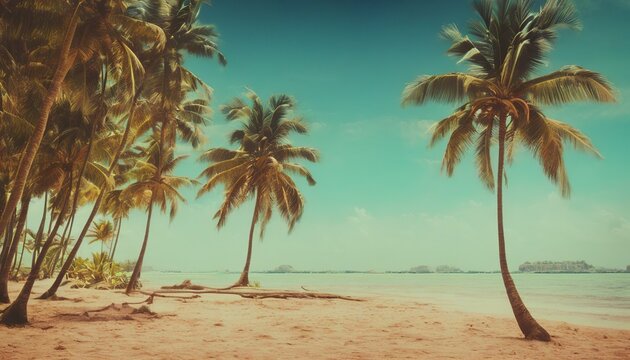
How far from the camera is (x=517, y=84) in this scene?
8820 mm

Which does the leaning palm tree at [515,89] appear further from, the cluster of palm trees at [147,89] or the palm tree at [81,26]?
the palm tree at [81,26]

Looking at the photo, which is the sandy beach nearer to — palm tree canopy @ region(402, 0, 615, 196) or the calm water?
palm tree canopy @ region(402, 0, 615, 196)

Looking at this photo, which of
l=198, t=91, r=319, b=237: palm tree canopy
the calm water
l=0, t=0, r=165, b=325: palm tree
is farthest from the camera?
l=198, t=91, r=319, b=237: palm tree canopy

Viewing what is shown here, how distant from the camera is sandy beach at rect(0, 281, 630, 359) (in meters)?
5.93

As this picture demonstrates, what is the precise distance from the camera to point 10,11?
8961mm

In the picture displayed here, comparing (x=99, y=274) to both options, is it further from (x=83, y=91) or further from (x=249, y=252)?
(x=83, y=91)

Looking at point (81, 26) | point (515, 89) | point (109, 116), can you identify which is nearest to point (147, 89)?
point (109, 116)

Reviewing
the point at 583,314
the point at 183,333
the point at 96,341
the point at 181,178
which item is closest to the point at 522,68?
the point at 183,333

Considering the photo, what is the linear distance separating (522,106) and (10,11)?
12443 millimetres

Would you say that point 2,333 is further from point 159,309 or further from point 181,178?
point 181,178

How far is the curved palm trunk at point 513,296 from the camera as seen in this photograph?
776 centimetres

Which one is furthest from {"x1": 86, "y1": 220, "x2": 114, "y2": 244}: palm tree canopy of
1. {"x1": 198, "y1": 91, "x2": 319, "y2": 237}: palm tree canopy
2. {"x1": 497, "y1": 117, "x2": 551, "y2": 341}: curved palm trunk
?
{"x1": 497, "y1": 117, "x2": 551, "y2": 341}: curved palm trunk

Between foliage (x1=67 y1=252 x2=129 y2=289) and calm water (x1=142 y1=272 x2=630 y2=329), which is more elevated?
foliage (x1=67 y1=252 x2=129 y2=289)

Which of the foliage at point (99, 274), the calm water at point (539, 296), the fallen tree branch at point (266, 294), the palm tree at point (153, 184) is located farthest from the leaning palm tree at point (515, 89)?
the foliage at point (99, 274)
